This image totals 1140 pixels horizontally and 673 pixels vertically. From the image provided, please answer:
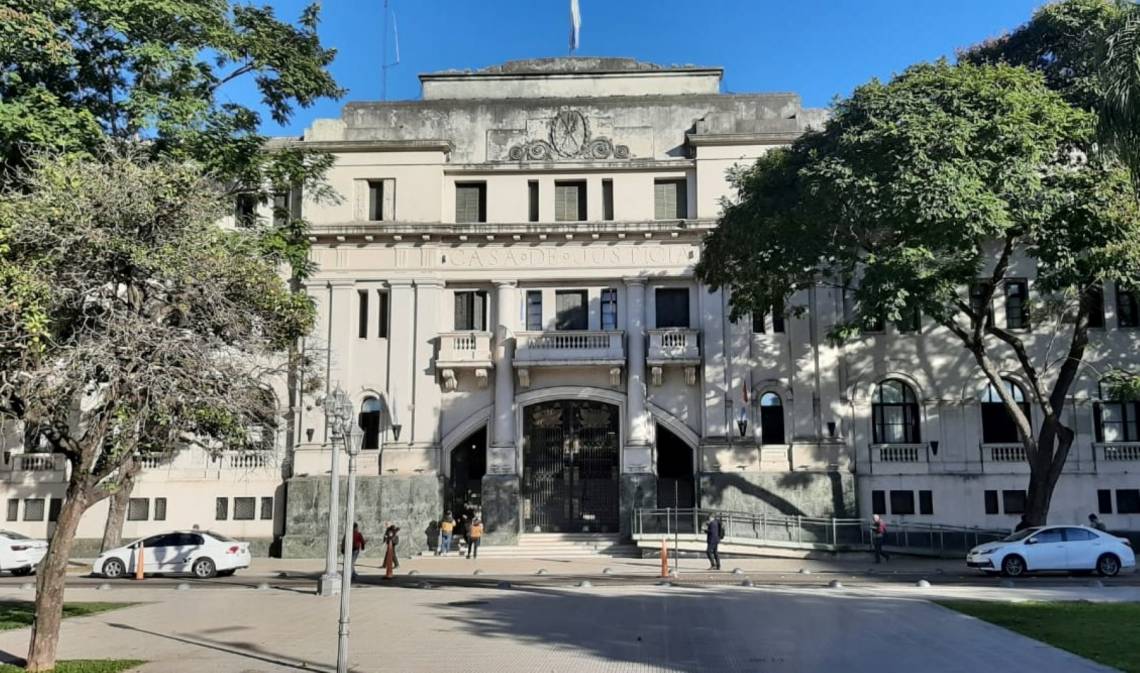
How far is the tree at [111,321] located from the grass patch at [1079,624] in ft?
40.1

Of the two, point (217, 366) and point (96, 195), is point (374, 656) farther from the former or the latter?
point (96, 195)

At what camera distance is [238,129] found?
21.0 metres

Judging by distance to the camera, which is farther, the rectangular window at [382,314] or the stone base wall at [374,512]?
the rectangular window at [382,314]

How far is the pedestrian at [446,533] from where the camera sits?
31.0 metres

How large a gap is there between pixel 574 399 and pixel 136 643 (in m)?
20.7

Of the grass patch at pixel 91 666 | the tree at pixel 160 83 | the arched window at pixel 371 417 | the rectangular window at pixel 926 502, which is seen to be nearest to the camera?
the grass patch at pixel 91 666

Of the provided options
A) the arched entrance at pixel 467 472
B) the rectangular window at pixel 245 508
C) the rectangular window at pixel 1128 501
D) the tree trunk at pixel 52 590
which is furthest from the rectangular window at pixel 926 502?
the tree trunk at pixel 52 590

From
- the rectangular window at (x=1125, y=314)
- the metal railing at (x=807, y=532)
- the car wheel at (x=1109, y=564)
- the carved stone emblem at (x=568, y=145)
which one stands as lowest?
the car wheel at (x=1109, y=564)

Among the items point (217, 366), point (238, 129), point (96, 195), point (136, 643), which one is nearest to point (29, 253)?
point (96, 195)

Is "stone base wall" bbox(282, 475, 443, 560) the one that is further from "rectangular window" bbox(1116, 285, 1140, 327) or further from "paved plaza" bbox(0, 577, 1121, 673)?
"rectangular window" bbox(1116, 285, 1140, 327)

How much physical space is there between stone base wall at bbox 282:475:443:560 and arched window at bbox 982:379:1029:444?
1930cm

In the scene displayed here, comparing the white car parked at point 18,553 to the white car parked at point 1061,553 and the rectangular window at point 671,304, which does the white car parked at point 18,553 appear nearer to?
the rectangular window at point 671,304

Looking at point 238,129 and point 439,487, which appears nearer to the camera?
point 238,129

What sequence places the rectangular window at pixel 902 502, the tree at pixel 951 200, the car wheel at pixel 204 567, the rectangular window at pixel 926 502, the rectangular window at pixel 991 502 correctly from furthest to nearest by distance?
the rectangular window at pixel 902 502
the rectangular window at pixel 926 502
the rectangular window at pixel 991 502
the car wheel at pixel 204 567
the tree at pixel 951 200
